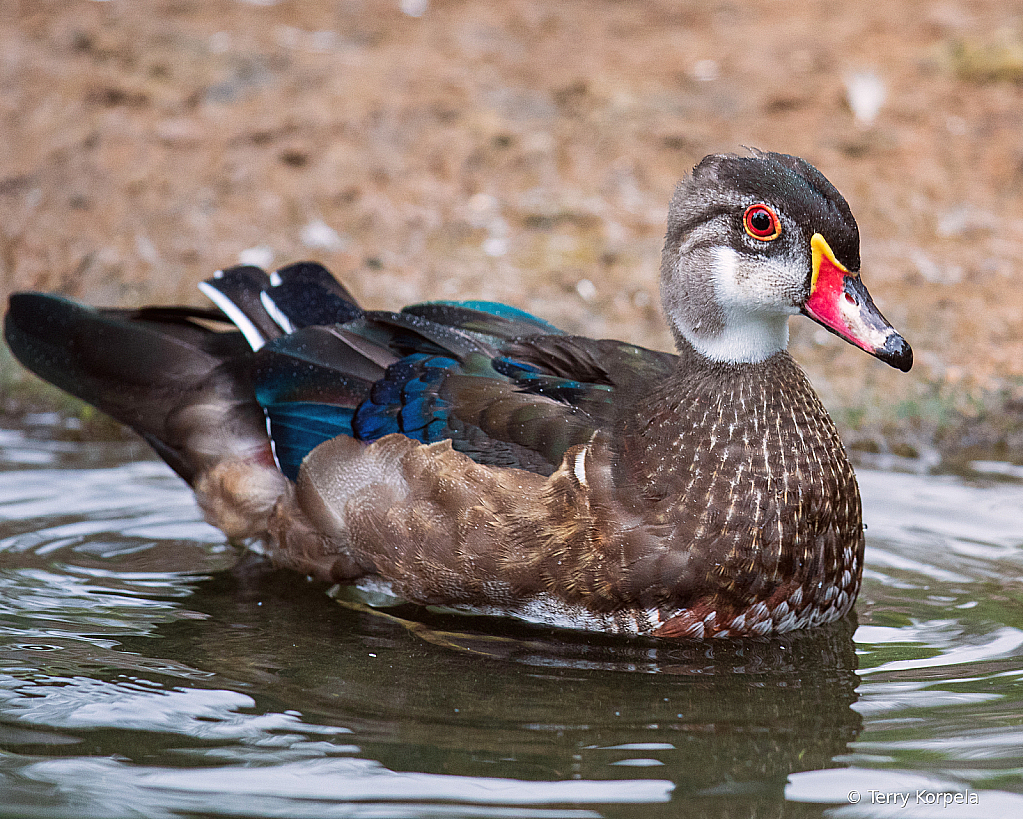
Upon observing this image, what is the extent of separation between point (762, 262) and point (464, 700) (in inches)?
61.2

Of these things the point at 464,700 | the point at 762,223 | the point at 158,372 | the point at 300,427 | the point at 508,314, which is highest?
the point at 762,223

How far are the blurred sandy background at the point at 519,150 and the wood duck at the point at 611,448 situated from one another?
85.5 inches

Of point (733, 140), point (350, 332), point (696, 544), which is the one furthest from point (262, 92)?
point (696, 544)

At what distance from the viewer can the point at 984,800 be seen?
9.70 feet

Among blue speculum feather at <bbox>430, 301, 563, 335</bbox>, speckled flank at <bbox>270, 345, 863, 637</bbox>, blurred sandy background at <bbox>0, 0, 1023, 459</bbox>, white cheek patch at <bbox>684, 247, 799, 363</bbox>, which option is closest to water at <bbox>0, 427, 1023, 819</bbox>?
speckled flank at <bbox>270, 345, 863, 637</bbox>

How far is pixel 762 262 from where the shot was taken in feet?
12.8

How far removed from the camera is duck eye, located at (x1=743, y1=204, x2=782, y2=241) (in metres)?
3.88

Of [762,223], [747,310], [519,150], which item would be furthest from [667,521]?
[519,150]

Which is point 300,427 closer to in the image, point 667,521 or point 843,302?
point 667,521

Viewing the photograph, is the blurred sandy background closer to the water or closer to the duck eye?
the water

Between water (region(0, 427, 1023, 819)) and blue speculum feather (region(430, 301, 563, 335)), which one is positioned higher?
blue speculum feather (region(430, 301, 563, 335))

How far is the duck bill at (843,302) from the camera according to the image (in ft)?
12.5

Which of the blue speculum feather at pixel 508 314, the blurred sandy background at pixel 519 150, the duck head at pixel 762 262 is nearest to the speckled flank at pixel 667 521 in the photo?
the duck head at pixel 762 262

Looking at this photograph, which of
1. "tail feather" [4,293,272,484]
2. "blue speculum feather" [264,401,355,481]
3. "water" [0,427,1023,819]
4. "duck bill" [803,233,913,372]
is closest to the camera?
"water" [0,427,1023,819]
